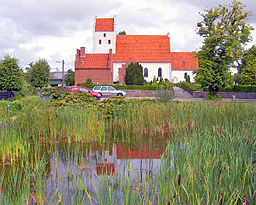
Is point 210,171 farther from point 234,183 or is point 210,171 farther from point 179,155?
point 179,155

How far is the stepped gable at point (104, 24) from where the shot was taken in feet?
190

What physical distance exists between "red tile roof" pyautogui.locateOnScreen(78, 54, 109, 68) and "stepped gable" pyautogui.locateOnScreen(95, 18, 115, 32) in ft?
25.7

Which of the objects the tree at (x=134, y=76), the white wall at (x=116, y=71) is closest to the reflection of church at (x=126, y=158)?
the tree at (x=134, y=76)

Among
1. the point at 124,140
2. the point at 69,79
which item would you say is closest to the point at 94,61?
the point at 69,79

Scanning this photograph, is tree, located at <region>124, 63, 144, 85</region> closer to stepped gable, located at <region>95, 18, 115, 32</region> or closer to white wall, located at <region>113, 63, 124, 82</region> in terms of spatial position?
white wall, located at <region>113, 63, 124, 82</region>

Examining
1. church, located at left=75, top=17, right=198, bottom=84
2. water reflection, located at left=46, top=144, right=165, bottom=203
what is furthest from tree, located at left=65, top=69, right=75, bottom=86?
water reflection, located at left=46, top=144, right=165, bottom=203

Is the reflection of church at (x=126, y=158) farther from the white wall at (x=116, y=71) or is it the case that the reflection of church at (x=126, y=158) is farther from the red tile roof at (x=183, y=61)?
the red tile roof at (x=183, y=61)

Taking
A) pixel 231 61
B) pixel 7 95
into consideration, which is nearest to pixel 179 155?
pixel 7 95

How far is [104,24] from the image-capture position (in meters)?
58.3

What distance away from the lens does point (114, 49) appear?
188 ft

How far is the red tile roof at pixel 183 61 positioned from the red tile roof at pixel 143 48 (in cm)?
233

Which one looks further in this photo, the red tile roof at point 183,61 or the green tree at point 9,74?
the red tile roof at point 183,61

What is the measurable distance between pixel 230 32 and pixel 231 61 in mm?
2968

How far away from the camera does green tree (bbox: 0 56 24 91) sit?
20016 mm
